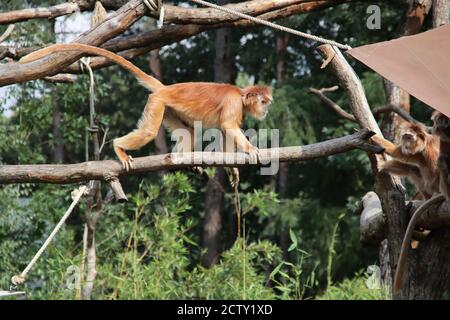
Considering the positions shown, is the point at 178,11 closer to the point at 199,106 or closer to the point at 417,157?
the point at 199,106

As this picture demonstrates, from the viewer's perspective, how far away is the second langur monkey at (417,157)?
5.82 meters

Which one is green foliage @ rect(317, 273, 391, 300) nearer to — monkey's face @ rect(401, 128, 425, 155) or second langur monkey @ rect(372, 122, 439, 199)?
A: second langur monkey @ rect(372, 122, 439, 199)

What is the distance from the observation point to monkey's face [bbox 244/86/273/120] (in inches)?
230

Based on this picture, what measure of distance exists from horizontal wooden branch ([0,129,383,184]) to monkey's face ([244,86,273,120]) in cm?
113

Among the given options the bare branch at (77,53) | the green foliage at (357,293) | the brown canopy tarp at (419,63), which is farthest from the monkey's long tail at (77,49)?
the green foliage at (357,293)

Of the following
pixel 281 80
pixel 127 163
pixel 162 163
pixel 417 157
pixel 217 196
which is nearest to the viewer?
pixel 162 163

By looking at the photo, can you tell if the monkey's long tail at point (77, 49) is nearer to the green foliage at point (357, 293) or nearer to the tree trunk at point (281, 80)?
the green foliage at point (357, 293)

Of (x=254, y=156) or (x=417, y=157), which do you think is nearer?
(x=254, y=156)

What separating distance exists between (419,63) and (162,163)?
59.5 inches

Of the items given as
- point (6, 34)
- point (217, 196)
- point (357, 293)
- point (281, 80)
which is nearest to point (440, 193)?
point (357, 293)

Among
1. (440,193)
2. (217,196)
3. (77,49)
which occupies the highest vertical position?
(77,49)

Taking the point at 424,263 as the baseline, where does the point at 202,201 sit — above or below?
below

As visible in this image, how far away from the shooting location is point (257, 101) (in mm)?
Result: 5840

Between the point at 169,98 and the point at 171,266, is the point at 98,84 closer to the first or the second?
the point at 171,266
